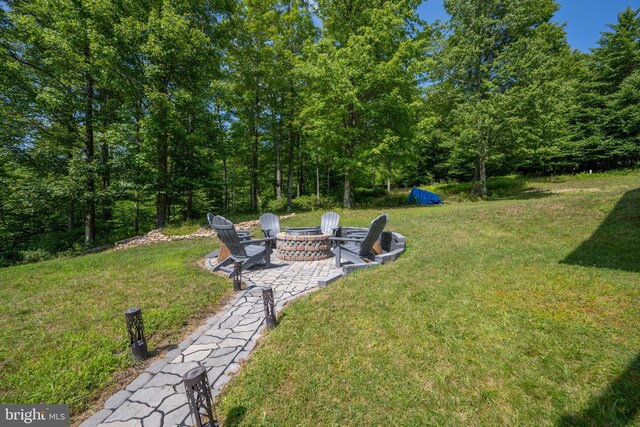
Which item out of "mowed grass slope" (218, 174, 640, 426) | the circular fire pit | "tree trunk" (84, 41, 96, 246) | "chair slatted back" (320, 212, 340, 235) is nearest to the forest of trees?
"tree trunk" (84, 41, 96, 246)

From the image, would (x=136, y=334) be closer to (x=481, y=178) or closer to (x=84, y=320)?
(x=84, y=320)

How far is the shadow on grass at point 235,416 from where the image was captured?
69.4 inches

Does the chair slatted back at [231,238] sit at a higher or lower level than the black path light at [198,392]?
higher

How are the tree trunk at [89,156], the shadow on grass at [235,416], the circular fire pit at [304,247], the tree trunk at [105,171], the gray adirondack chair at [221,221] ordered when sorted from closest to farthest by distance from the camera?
the shadow on grass at [235,416], the gray adirondack chair at [221,221], the circular fire pit at [304,247], the tree trunk at [89,156], the tree trunk at [105,171]

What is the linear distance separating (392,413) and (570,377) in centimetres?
154

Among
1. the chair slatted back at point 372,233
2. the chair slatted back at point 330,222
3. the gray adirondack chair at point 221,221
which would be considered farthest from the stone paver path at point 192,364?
the chair slatted back at point 330,222

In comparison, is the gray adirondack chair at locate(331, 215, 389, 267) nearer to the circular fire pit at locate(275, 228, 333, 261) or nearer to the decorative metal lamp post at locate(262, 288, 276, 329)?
the circular fire pit at locate(275, 228, 333, 261)

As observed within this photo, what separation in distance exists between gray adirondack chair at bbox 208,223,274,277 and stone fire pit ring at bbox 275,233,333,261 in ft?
2.24

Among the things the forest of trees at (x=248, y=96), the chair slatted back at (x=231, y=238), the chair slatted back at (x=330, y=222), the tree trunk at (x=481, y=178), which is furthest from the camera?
the tree trunk at (x=481, y=178)

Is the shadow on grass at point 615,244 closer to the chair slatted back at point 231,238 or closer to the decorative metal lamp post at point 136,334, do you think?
the chair slatted back at point 231,238

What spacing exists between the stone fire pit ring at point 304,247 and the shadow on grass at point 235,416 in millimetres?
4205

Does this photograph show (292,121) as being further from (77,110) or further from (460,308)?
(460,308)

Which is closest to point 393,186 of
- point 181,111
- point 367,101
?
point 367,101

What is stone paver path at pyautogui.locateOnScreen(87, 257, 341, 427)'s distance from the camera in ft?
6.19
